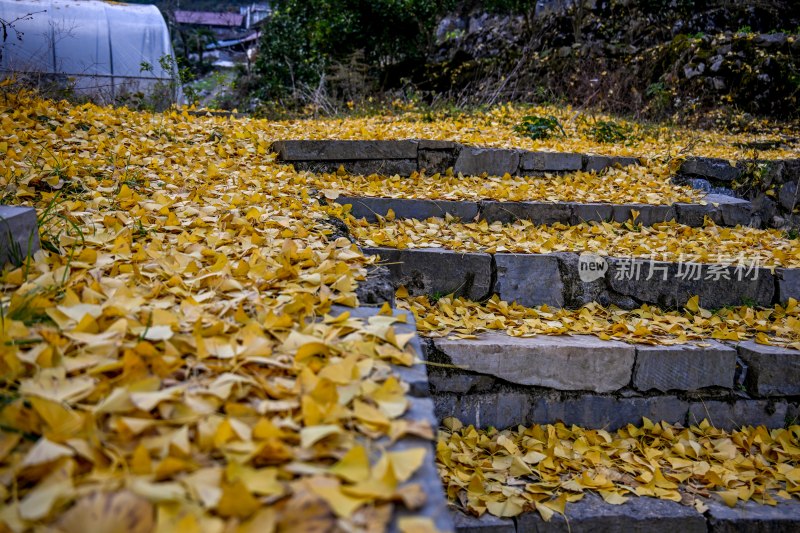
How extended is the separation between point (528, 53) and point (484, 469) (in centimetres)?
681

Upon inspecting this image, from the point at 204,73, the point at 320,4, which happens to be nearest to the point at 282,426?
the point at 320,4

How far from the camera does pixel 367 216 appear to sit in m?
2.71

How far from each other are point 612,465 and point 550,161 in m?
2.38

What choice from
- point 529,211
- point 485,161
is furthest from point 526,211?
point 485,161

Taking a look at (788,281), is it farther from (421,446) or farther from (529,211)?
(421,446)

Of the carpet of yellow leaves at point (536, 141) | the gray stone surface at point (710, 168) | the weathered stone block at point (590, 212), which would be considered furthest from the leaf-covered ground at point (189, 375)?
the gray stone surface at point (710, 168)

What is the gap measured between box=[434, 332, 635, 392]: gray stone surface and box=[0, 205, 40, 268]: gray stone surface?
1.18m

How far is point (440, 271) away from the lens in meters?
2.21

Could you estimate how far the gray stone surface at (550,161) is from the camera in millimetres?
3516

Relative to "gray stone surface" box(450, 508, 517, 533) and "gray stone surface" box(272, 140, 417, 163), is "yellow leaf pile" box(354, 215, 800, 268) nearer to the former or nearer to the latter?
"gray stone surface" box(272, 140, 417, 163)

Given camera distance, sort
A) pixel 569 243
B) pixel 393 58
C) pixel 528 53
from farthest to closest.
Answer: pixel 393 58, pixel 528 53, pixel 569 243

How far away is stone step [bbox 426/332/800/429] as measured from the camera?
5.77ft

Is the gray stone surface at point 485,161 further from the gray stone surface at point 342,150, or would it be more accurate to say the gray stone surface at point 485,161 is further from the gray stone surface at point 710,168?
the gray stone surface at point 710,168

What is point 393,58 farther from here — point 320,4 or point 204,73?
point 204,73
